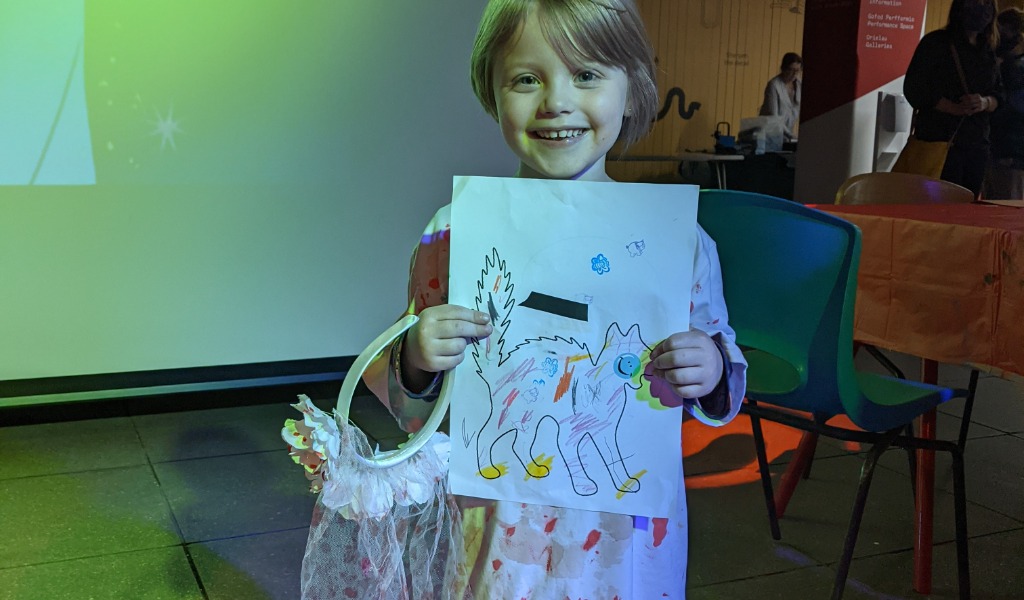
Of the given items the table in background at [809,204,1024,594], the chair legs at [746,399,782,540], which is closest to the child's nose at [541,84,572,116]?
the table in background at [809,204,1024,594]

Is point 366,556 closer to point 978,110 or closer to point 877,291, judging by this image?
point 877,291

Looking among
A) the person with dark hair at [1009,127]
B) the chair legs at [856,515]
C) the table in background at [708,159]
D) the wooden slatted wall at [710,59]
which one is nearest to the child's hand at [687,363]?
the chair legs at [856,515]

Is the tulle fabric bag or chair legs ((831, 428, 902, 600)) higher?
the tulle fabric bag

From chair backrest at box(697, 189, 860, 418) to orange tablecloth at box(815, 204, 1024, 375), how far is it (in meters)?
0.26

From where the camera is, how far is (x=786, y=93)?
25.1ft

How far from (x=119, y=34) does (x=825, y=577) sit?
278cm

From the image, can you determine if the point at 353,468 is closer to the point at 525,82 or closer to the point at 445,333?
the point at 445,333

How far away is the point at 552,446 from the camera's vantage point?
892mm

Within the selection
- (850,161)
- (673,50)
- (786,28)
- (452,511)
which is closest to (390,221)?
(452,511)

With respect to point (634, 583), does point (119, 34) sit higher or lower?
higher

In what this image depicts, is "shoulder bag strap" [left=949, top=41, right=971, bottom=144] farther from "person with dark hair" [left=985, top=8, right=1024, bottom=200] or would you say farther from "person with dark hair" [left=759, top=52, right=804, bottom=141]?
"person with dark hair" [left=759, top=52, right=804, bottom=141]

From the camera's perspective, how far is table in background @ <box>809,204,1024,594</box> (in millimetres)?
1683

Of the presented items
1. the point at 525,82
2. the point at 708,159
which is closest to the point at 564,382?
the point at 525,82

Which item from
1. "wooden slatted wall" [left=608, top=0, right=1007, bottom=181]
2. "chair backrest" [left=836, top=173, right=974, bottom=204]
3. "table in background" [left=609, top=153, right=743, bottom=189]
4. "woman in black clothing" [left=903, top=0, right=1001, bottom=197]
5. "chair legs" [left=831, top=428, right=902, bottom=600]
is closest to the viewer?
"chair legs" [left=831, top=428, right=902, bottom=600]
